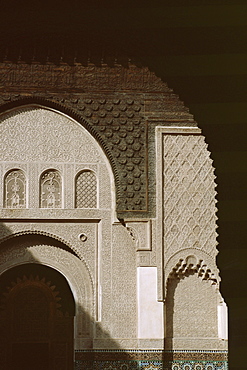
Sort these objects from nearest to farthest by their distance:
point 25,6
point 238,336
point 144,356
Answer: point 238,336 → point 25,6 → point 144,356

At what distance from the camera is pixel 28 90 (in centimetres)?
1105

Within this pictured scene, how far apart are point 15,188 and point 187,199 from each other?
93.3 inches

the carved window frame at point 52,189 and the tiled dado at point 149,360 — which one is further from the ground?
the carved window frame at point 52,189

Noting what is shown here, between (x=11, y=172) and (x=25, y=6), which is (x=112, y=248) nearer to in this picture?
(x=11, y=172)

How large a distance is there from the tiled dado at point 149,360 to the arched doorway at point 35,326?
47 centimetres

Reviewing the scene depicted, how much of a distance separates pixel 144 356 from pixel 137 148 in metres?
2.82

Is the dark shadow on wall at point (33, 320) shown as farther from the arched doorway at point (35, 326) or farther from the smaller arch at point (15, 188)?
the smaller arch at point (15, 188)

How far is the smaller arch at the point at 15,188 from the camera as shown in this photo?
10922mm

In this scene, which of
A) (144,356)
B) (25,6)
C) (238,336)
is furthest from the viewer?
(144,356)

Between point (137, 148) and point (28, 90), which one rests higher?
point (28, 90)

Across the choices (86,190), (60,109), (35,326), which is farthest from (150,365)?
(60,109)

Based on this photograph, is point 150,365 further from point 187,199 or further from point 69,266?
point 187,199

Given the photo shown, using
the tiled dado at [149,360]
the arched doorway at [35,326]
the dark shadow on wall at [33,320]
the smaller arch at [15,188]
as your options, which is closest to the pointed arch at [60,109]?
the smaller arch at [15,188]

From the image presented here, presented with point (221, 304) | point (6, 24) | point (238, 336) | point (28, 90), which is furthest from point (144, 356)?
point (238, 336)
